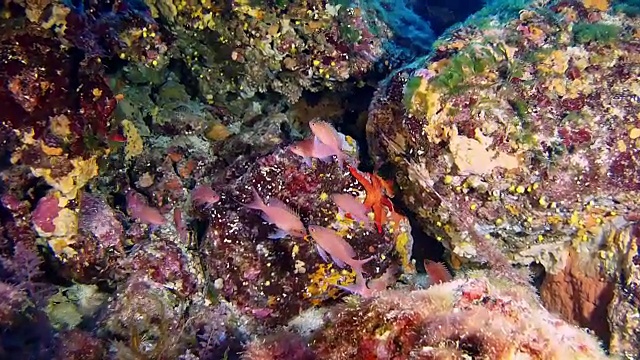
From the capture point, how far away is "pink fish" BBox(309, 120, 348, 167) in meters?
4.04

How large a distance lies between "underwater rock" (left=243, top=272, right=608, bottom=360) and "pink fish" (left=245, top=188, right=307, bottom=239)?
156cm

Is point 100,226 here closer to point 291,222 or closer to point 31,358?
point 31,358

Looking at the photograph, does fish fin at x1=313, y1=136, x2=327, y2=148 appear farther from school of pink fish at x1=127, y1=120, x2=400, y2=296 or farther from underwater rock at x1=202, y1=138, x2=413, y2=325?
underwater rock at x1=202, y1=138, x2=413, y2=325

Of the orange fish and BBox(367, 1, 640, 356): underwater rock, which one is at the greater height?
BBox(367, 1, 640, 356): underwater rock

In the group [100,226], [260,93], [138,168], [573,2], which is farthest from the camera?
[260,93]

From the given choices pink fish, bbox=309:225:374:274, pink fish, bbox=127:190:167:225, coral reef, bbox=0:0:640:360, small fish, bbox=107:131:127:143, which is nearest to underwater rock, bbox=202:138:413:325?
coral reef, bbox=0:0:640:360

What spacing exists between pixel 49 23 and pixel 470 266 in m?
4.88

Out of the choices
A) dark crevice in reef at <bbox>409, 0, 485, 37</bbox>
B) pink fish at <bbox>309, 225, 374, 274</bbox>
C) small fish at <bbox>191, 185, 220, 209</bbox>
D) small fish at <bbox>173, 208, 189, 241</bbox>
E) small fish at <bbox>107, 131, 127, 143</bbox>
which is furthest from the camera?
dark crevice in reef at <bbox>409, 0, 485, 37</bbox>

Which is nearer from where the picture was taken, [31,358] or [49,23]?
[31,358]

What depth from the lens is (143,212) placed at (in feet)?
15.7

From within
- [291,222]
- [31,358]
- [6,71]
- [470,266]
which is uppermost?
[6,71]

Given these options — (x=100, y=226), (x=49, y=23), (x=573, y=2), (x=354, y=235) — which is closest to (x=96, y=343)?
(x=100, y=226)

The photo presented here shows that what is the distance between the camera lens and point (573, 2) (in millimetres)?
4336

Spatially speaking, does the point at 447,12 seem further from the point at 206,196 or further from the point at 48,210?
the point at 48,210
